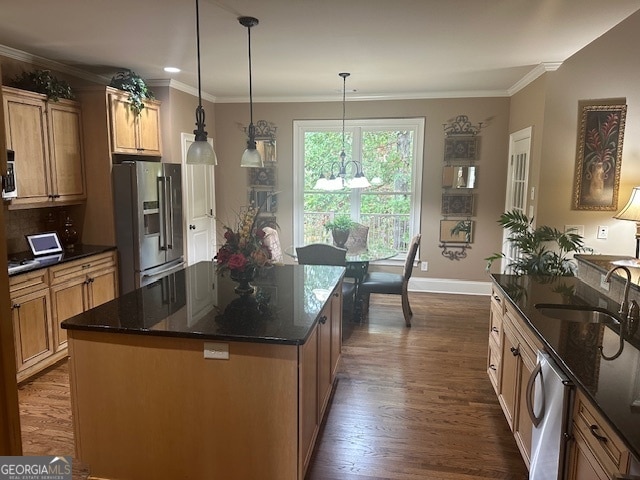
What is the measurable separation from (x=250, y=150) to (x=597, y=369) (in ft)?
8.24

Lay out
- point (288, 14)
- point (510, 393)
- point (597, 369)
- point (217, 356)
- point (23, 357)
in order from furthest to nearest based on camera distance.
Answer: point (23, 357), point (288, 14), point (510, 393), point (217, 356), point (597, 369)

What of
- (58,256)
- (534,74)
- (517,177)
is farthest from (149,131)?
(517,177)

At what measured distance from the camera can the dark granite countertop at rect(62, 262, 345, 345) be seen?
2041 mm

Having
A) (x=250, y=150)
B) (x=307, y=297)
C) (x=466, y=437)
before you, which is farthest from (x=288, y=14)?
(x=466, y=437)

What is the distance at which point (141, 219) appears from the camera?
4336 millimetres

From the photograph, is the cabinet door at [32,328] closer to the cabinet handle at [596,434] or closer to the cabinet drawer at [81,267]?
the cabinet drawer at [81,267]

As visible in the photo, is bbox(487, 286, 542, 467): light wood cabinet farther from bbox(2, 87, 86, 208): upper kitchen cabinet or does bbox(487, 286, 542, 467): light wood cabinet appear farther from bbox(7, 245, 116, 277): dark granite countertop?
bbox(2, 87, 86, 208): upper kitchen cabinet

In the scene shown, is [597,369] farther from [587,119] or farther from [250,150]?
[587,119]

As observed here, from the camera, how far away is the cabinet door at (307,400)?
204 centimetres

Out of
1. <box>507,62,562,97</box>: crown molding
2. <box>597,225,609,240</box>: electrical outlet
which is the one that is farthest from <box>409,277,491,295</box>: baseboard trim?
<box>507,62,562,97</box>: crown molding

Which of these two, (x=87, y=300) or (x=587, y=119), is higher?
(x=587, y=119)

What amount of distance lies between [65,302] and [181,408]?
216cm

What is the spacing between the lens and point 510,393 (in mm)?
2590

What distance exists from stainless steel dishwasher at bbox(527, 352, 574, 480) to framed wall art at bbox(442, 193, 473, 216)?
405cm
